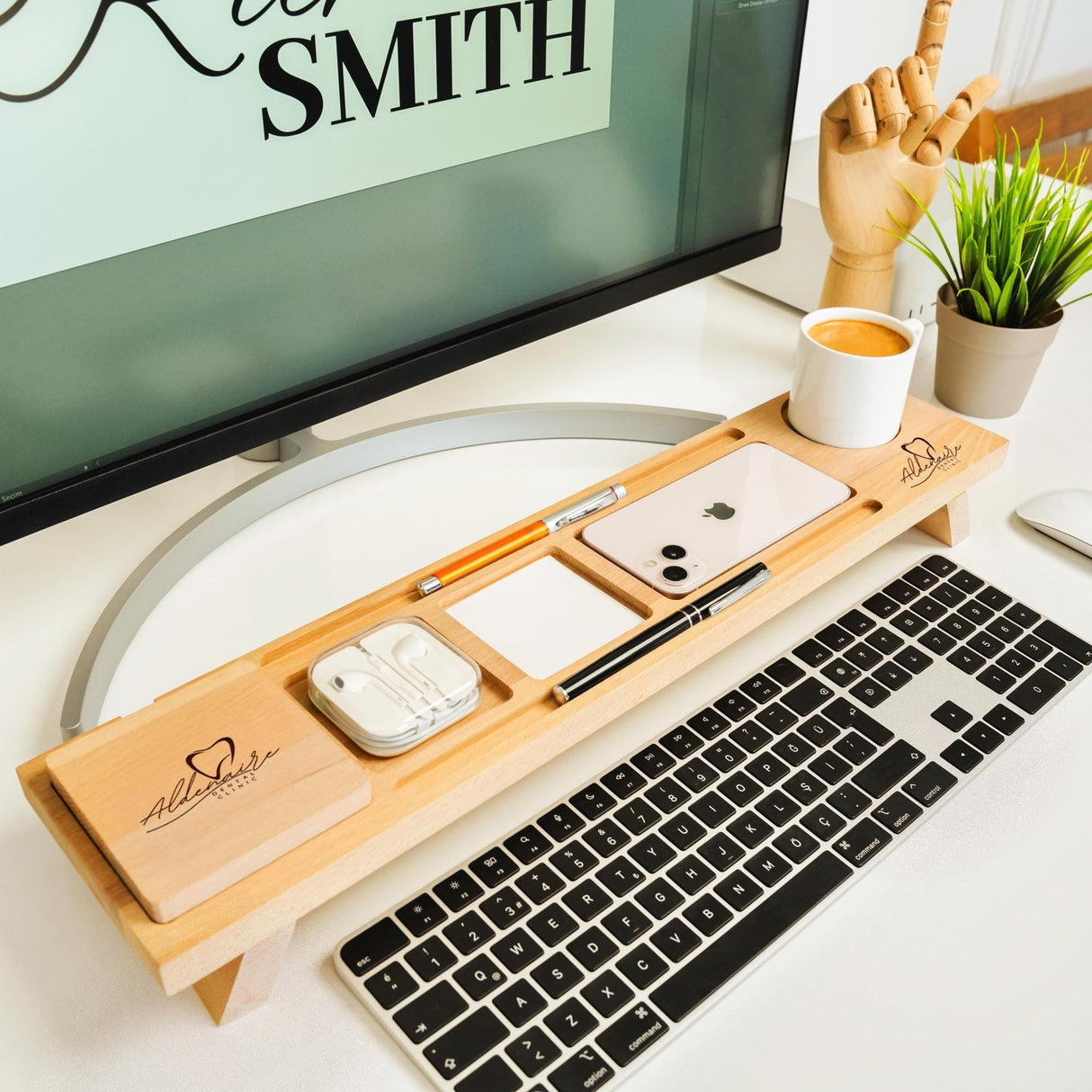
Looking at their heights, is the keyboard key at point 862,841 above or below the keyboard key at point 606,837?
below

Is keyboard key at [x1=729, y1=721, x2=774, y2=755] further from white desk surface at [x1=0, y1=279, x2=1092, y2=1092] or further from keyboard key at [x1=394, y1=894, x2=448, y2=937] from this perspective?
keyboard key at [x1=394, y1=894, x2=448, y2=937]

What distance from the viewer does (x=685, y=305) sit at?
978 mm

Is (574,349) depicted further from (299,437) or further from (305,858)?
(305,858)

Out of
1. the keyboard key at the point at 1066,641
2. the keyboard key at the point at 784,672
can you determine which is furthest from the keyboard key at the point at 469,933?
the keyboard key at the point at 1066,641

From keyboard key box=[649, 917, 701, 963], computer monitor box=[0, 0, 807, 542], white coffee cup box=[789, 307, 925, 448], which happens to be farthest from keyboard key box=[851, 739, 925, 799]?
computer monitor box=[0, 0, 807, 542]

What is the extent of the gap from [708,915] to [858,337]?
0.39 metres

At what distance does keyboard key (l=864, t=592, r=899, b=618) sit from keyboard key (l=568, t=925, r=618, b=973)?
27 centimetres

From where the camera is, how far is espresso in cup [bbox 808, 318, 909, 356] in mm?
691

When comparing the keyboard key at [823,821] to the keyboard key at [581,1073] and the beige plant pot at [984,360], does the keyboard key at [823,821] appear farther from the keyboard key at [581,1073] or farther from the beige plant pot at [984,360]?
the beige plant pot at [984,360]

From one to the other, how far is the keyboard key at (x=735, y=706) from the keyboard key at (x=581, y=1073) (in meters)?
0.20

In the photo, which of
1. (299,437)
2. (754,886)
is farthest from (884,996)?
(299,437)

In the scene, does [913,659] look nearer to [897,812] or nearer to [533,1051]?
[897,812]

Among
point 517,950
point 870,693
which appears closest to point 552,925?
point 517,950

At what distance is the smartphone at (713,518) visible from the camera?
1.93 ft
